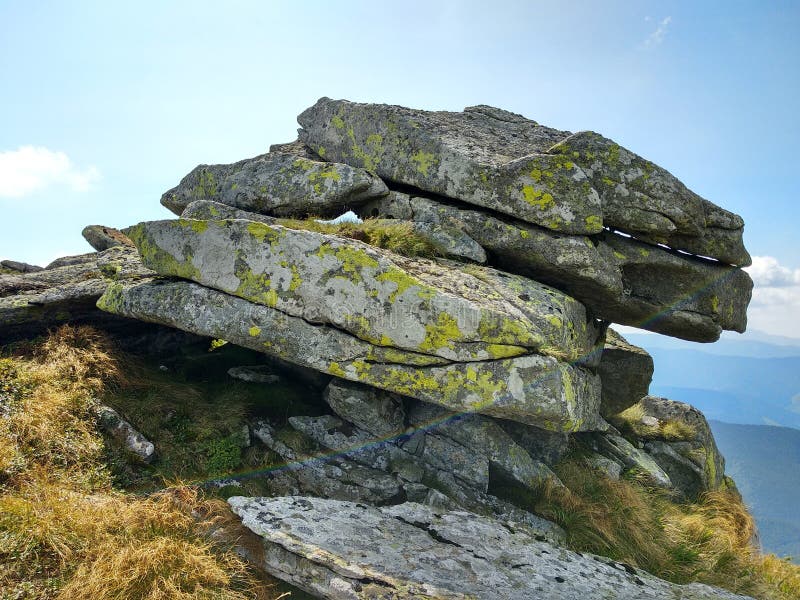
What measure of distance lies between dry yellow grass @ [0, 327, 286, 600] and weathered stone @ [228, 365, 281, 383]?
3.14 metres

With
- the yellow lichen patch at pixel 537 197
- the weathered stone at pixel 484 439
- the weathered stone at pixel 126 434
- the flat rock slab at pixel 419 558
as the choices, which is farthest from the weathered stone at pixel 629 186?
the weathered stone at pixel 126 434

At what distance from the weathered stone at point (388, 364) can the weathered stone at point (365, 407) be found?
110 cm

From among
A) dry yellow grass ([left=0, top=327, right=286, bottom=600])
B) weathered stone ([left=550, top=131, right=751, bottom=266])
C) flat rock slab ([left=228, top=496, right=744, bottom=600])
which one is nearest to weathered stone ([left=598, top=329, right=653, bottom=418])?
weathered stone ([left=550, top=131, right=751, bottom=266])

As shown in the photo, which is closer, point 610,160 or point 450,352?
point 450,352

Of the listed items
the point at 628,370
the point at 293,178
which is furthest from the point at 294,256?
the point at 628,370

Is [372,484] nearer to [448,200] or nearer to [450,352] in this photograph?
[450,352]

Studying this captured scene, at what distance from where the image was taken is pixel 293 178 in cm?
1252

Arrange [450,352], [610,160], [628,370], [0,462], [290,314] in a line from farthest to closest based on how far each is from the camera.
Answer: [628,370] < [610,160] < [290,314] < [450,352] < [0,462]

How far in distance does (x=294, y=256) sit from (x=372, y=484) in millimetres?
5142

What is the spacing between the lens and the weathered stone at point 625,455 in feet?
45.8

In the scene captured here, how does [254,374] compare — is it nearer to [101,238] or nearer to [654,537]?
[101,238]

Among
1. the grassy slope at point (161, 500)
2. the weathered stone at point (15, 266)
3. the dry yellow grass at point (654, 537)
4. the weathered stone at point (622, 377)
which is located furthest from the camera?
the weathered stone at point (622, 377)

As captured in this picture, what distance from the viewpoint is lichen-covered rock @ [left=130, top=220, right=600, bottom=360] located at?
928 centimetres

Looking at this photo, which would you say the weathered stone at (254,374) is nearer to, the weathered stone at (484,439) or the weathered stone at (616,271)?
the weathered stone at (484,439)
